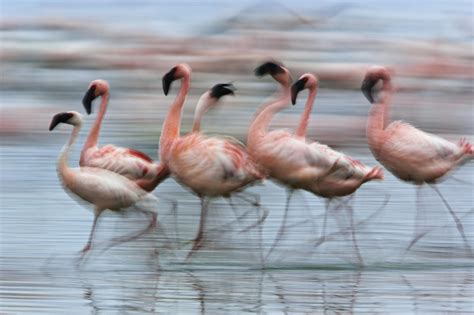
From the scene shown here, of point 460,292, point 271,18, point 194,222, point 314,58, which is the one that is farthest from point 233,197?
point 271,18

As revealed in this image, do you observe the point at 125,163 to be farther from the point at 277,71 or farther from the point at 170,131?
the point at 277,71

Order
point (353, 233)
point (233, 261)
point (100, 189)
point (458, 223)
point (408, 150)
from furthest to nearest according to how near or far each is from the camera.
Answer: point (458, 223) → point (408, 150) → point (353, 233) → point (233, 261) → point (100, 189)

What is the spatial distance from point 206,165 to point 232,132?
300 cm

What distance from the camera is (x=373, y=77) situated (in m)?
8.67

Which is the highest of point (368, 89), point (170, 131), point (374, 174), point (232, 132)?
point (368, 89)

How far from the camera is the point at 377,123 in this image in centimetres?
863

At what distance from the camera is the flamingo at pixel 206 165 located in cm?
815

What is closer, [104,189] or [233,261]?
[104,189]

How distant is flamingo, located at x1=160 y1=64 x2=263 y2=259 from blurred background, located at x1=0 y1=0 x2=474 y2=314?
0.99ft

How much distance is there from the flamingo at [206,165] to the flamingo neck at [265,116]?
0.36 feet

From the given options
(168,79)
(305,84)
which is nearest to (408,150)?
(305,84)

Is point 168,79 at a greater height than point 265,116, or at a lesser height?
greater

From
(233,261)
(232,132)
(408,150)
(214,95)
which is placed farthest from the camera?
(232,132)

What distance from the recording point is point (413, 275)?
25.2 ft
